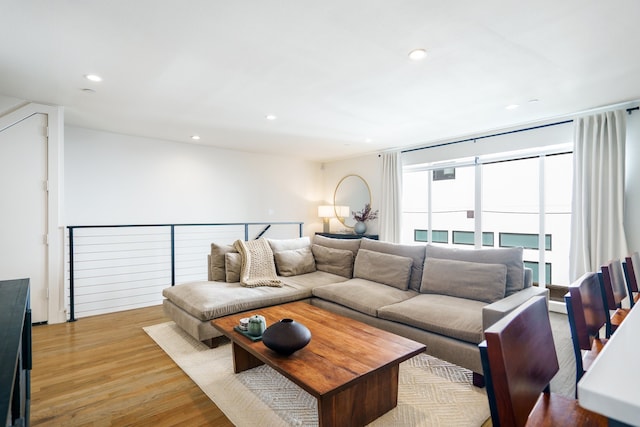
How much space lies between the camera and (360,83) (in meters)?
2.83

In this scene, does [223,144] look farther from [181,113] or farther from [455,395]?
[455,395]

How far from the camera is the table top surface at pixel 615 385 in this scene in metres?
0.53

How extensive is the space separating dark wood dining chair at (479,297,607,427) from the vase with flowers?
4.82 meters

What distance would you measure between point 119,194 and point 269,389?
384cm

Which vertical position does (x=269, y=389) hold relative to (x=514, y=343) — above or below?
below

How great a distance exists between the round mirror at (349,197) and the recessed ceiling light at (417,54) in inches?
152

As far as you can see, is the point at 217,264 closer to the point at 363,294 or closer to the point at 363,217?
the point at 363,294

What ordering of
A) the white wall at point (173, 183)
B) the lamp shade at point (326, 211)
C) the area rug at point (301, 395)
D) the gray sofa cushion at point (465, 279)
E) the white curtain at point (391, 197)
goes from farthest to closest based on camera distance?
the lamp shade at point (326, 211), the white curtain at point (391, 197), the white wall at point (173, 183), the gray sofa cushion at point (465, 279), the area rug at point (301, 395)

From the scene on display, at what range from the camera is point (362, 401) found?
5.95 feet

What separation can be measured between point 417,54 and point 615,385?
→ 2.25 m

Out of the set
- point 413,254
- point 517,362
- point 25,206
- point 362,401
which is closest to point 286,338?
point 362,401

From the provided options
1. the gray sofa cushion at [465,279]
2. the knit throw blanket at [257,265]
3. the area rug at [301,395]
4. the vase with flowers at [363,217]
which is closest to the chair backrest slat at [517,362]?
the area rug at [301,395]

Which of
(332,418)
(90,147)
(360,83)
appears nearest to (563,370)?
(332,418)

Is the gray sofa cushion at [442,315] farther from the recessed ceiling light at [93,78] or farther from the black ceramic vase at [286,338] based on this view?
the recessed ceiling light at [93,78]
